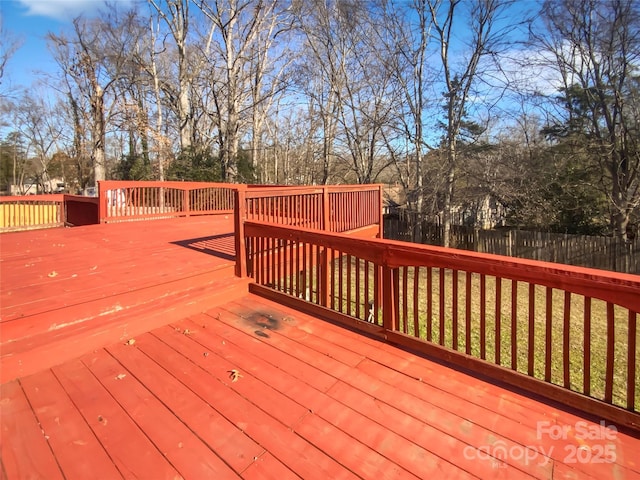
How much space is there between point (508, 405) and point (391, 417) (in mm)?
721

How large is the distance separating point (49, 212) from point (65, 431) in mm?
10850

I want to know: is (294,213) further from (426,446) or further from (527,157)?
(527,157)

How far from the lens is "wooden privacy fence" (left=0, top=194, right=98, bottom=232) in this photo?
28.1ft

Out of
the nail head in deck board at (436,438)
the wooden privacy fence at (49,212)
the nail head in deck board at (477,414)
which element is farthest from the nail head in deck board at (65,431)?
the wooden privacy fence at (49,212)

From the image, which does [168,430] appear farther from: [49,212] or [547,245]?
[547,245]

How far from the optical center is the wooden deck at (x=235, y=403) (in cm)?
168

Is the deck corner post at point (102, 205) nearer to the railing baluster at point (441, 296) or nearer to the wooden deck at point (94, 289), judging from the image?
the wooden deck at point (94, 289)

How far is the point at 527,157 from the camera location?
13.9m

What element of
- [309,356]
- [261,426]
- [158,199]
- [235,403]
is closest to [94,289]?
[235,403]

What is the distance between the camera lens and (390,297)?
113 inches

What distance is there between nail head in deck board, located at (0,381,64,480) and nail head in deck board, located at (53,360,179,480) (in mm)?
201

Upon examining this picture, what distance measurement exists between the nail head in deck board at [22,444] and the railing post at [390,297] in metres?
2.17

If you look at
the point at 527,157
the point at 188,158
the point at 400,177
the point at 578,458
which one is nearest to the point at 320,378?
the point at 578,458

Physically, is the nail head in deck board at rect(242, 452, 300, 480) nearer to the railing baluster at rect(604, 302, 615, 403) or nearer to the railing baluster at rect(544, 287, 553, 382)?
the railing baluster at rect(544, 287, 553, 382)
